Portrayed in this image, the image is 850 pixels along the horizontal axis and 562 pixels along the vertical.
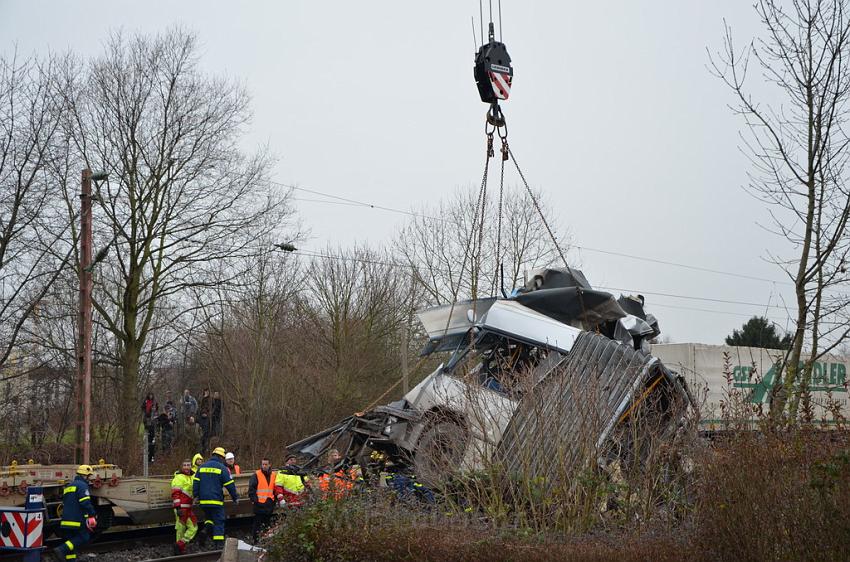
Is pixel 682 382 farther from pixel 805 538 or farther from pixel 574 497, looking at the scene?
pixel 805 538

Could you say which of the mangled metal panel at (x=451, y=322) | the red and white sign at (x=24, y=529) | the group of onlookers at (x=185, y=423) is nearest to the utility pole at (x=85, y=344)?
the group of onlookers at (x=185, y=423)

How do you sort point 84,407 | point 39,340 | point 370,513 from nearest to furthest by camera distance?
point 370,513
point 84,407
point 39,340

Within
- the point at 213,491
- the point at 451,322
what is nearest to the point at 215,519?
the point at 213,491

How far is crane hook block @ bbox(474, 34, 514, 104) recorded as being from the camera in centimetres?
1198

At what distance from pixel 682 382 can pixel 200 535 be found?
9.11 m

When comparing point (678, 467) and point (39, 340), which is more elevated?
point (39, 340)

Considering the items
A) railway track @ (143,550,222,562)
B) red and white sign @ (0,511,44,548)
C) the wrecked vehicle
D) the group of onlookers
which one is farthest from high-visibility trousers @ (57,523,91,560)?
the group of onlookers

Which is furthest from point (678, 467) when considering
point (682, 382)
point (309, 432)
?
point (309, 432)

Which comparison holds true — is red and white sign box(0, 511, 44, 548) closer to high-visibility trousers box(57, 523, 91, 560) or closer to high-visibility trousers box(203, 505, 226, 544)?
high-visibility trousers box(57, 523, 91, 560)

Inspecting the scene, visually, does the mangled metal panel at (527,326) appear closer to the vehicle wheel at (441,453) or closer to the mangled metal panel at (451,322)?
the mangled metal panel at (451,322)

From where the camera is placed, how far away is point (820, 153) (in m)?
9.81

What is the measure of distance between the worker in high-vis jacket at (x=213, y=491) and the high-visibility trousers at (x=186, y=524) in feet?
0.73

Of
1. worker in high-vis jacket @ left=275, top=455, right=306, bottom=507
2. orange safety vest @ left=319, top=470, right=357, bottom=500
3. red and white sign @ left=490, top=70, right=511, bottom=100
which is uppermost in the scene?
red and white sign @ left=490, top=70, right=511, bottom=100

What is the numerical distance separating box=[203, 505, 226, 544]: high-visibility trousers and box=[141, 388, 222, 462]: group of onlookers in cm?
1125
